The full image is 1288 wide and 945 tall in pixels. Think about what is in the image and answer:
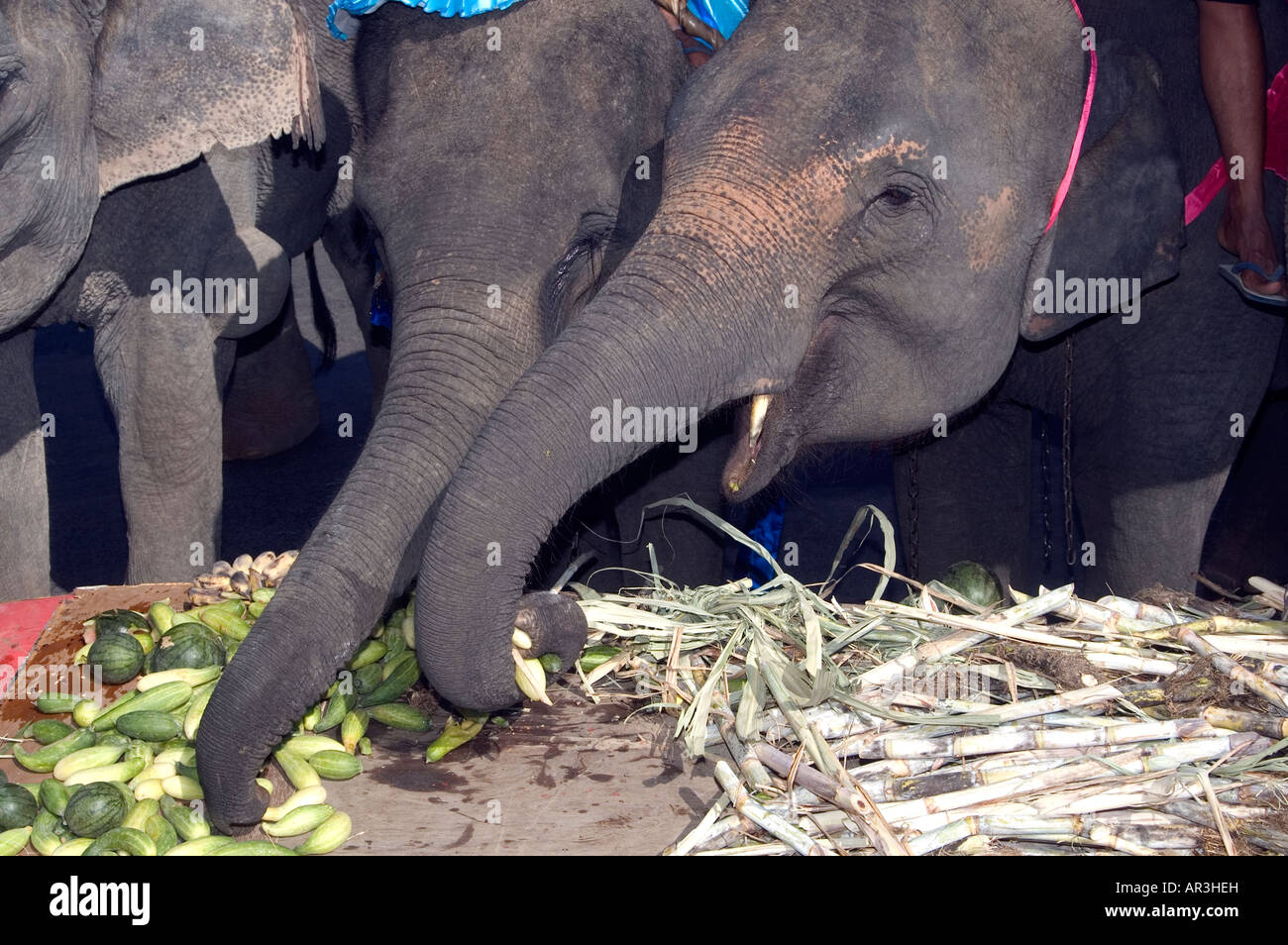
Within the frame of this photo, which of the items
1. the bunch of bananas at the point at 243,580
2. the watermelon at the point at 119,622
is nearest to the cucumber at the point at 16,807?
the watermelon at the point at 119,622

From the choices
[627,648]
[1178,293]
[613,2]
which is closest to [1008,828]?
[627,648]

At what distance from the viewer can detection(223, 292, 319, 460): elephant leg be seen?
5203 millimetres

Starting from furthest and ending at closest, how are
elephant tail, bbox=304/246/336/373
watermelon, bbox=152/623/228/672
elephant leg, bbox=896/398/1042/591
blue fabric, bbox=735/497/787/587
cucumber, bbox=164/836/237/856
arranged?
elephant tail, bbox=304/246/336/373
blue fabric, bbox=735/497/787/587
elephant leg, bbox=896/398/1042/591
watermelon, bbox=152/623/228/672
cucumber, bbox=164/836/237/856

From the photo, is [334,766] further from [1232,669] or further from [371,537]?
[1232,669]

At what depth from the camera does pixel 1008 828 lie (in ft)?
5.99

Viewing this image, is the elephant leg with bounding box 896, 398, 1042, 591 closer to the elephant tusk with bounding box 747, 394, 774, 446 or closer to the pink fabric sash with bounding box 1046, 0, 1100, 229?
the pink fabric sash with bounding box 1046, 0, 1100, 229

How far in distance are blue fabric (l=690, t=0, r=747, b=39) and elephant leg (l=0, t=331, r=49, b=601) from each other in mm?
1720

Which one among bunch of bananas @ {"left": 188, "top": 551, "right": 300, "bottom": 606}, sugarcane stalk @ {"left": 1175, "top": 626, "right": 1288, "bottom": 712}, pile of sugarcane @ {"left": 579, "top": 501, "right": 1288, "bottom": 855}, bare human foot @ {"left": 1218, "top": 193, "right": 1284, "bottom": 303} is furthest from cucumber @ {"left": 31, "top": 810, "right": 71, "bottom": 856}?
bare human foot @ {"left": 1218, "top": 193, "right": 1284, "bottom": 303}

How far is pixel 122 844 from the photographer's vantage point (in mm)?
1887

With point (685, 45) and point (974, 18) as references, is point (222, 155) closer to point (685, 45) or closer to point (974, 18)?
point (685, 45)

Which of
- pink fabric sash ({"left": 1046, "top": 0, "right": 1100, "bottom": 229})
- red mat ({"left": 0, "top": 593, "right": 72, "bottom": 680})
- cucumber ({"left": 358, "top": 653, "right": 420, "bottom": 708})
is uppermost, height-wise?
→ pink fabric sash ({"left": 1046, "top": 0, "right": 1100, "bottom": 229})

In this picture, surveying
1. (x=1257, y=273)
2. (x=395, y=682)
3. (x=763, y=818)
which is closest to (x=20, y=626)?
(x=395, y=682)

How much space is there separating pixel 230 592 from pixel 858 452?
4.29ft

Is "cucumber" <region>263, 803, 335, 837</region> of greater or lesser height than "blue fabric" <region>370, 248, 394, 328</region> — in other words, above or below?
below
